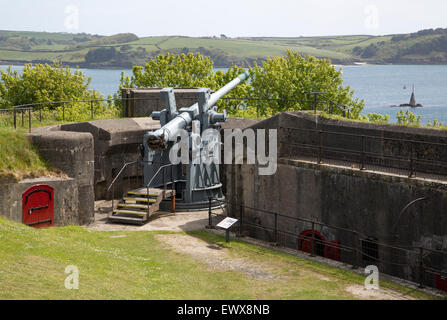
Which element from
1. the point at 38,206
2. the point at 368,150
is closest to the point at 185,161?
the point at 38,206

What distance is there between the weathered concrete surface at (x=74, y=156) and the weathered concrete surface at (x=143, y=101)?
7531 millimetres

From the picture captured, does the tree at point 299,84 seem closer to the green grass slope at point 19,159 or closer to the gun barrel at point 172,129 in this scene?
the gun barrel at point 172,129

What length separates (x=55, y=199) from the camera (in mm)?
17391

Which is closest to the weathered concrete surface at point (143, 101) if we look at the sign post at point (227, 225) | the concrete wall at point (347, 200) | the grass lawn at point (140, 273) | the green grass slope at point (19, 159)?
the concrete wall at point (347, 200)

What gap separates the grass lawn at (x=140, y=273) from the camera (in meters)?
10.5

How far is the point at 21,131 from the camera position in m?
18.4

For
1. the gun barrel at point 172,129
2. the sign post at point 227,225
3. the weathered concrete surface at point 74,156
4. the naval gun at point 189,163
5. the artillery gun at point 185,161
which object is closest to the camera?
the sign post at point 227,225

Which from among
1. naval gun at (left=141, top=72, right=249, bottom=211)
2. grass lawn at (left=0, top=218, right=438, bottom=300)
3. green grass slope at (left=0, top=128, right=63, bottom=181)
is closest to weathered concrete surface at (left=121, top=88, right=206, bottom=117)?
naval gun at (left=141, top=72, right=249, bottom=211)

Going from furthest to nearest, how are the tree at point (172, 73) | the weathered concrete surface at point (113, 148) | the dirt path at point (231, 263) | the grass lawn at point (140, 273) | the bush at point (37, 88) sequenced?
the tree at point (172, 73)
the bush at point (37, 88)
the weathered concrete surface at point (113, 148)
the dirt path at point (231, 263)
the grass lawn at point (140, 273)

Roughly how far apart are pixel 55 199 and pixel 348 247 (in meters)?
8.49

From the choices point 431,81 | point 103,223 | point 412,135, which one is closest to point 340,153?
point 412,135

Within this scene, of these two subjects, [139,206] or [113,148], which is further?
[113,148]

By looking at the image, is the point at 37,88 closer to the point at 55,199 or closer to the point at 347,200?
the point at 55,199
